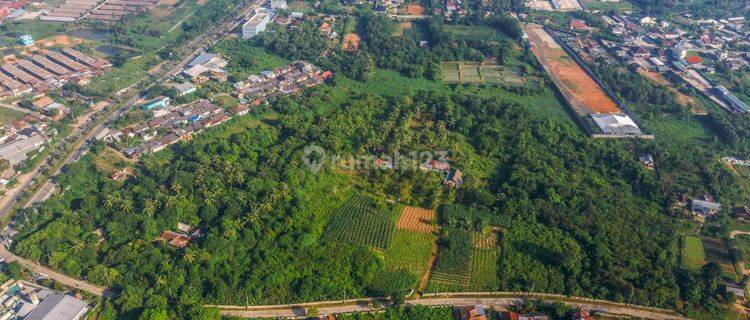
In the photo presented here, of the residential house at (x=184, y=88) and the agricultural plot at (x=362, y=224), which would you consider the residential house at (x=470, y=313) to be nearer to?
the agricultural plot at (x=362, y=224)

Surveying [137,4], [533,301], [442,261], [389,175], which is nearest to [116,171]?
[389,175]

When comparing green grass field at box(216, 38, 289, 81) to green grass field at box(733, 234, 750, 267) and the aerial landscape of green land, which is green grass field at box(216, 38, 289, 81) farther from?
green grass field at box(733, 234, 750, 267)

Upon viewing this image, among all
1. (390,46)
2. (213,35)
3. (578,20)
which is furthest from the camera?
(578,20)

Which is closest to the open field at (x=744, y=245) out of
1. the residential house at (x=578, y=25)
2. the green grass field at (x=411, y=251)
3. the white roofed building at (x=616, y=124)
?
the white roofed building at (x=616, y=124)

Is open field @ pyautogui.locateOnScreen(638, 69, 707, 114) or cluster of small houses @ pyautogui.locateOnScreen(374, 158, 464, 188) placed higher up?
cluster of small houses @ pyautogui.locateOnScreen(374, 158, 464, 188)

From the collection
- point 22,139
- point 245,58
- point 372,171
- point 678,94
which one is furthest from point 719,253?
point 22,139

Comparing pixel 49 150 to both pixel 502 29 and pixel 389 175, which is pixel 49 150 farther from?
pixel 502 29

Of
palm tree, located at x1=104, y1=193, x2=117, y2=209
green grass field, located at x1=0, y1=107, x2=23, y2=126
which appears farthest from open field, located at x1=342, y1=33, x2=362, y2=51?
palm tree, located at x1=104, y1=193, x2=117, y2=209
